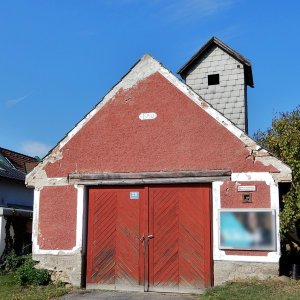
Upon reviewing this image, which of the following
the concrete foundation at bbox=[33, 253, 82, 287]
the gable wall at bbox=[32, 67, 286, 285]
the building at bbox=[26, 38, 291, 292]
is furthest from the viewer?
the concrete foundation at bbox=[33, 253, 82, 287]

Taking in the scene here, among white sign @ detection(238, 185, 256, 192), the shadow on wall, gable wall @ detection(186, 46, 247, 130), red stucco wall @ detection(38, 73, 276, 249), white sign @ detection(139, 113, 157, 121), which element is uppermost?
gable wall @ detection(186, 46, 247, 130)

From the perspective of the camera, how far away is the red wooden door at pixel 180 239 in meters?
10.3

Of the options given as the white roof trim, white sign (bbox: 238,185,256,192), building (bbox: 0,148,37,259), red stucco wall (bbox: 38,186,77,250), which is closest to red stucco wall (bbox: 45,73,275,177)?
the white roof trim

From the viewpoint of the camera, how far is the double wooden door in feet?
34.0

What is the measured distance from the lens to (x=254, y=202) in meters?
9.96

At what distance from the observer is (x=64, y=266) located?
1101 cm

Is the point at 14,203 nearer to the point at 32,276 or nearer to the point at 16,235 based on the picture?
the point at 16,235

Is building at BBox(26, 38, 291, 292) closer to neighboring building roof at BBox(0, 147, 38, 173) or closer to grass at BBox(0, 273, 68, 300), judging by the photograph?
grass at BBox(0, 273, 68, 300)

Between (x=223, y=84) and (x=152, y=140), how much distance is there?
4.70m

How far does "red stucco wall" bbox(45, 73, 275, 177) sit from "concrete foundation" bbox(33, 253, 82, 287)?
219 centimetres

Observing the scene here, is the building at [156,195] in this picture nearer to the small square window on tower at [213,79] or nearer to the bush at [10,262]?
the bush at [10,262]

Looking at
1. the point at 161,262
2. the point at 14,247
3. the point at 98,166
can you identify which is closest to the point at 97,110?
the point at 98,166

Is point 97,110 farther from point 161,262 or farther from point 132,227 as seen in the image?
point 161,262

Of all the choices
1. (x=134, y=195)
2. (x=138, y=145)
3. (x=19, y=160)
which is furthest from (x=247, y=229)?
(x=19, y=160)
